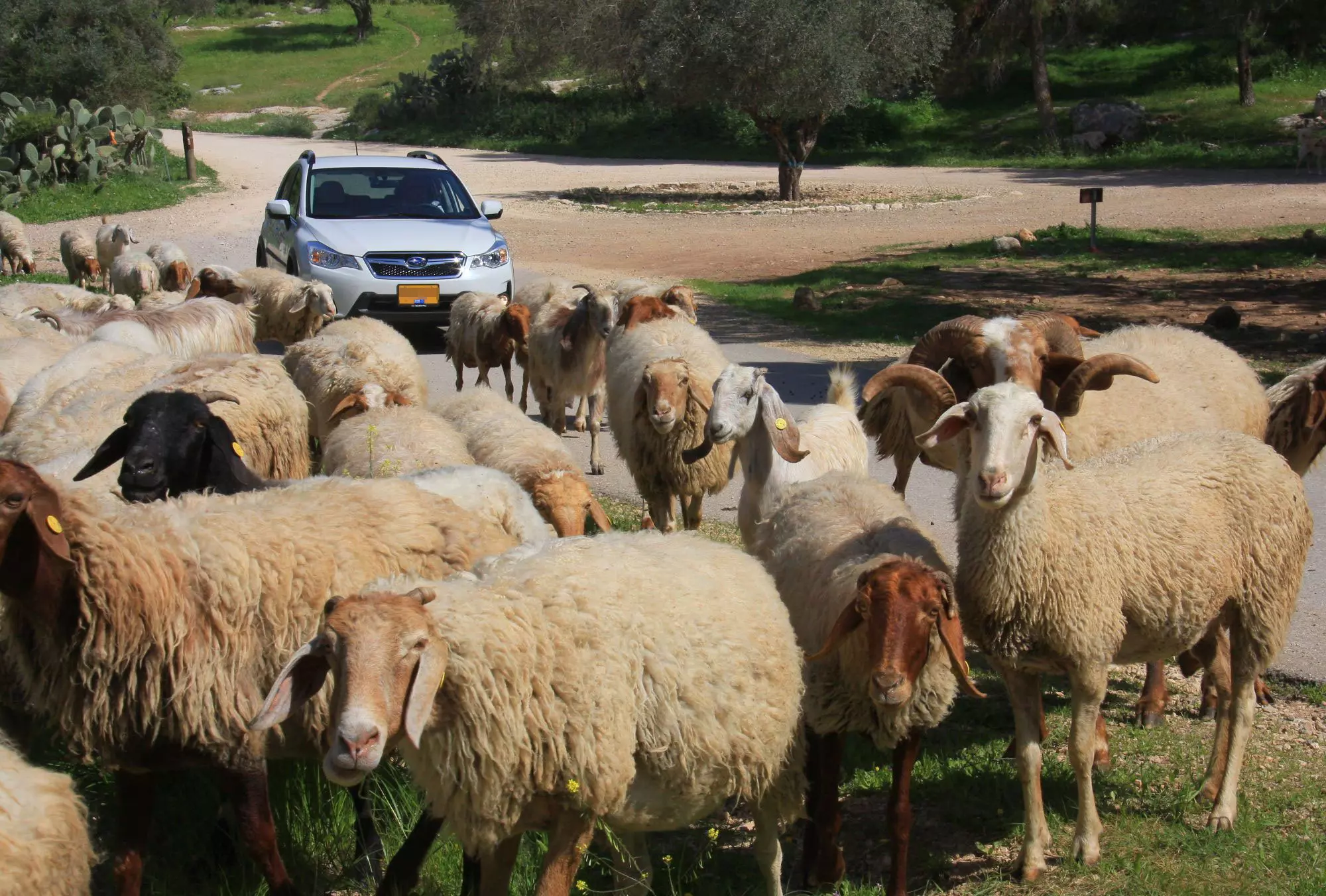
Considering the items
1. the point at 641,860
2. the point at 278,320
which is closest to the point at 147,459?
the point at 641,860

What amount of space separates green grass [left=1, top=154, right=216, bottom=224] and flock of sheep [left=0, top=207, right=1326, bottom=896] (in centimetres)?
2495

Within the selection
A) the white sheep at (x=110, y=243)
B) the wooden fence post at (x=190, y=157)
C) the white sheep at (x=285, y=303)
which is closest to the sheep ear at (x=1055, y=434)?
the white sheep at (x=285, y=303)

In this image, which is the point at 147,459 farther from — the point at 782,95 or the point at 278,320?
the point at 782,95

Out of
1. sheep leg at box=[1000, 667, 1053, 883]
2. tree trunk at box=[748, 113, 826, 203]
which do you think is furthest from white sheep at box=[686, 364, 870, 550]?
tree trunk at box=[748, 113, 826, 203]

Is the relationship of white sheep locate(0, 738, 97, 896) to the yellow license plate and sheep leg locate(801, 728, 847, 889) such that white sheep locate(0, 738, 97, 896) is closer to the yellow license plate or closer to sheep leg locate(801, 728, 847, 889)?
sheep leg locate(801, 728, 847, 889)

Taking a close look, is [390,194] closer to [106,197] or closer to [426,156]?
[426,156]

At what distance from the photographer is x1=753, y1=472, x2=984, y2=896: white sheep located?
4.75 meters

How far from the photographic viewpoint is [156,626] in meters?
4.43

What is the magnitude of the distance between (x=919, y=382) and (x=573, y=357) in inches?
227

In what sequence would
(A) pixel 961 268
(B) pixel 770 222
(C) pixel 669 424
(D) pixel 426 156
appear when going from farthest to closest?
(B) pixel 770 222 < (A) pixel 961 268 < (D) pixel 426 156 < (C) pixel 669 424

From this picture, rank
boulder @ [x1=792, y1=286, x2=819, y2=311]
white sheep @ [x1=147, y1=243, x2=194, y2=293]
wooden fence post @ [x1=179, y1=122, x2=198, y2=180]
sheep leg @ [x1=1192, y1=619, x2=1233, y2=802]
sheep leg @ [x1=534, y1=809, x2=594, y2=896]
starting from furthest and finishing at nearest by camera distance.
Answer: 1. wooden fence post @ [x1=179, y1=122, x2=198, y2=180]
2. boulder @ [x1=792, y1=286, x2=819, y2=311]
3. white sheep @ [x1=147, y1=243, x2=194, y2=293]
4. sheep leg @ [x1=1192, y1=619, x2=1233, y2=802]
5. sheep leg @ [x1=534, y1=809, x2=594, y2=896]

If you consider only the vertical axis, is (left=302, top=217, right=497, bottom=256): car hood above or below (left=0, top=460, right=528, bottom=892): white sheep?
above

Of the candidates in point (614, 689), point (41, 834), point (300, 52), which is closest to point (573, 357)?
point (614, 689)

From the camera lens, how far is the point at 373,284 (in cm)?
1473
